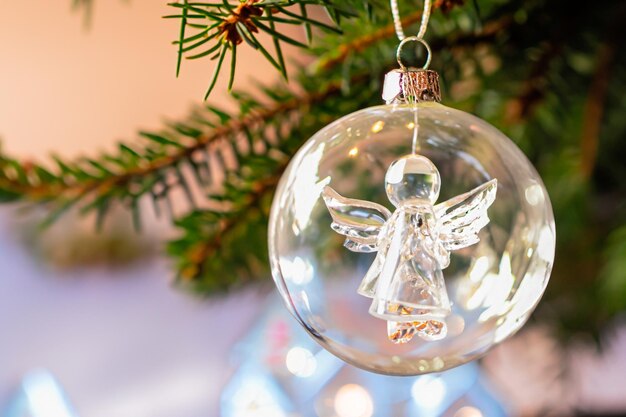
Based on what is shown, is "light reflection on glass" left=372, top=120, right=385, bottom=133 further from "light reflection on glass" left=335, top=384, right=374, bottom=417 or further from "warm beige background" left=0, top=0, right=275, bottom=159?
"warm beige background" left=0, top=0, right=275, bottom=159

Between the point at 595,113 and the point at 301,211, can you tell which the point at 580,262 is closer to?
the point at 595,113

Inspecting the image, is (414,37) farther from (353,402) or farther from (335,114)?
(353,402)

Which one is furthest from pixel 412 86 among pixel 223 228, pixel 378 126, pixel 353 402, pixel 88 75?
pixel 88 75

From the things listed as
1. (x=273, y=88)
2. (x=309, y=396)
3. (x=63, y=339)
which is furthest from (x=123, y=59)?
(x=273, y=88)

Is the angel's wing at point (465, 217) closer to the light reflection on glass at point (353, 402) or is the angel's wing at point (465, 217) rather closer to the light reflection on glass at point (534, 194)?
the light reflection on glass at point (534, 194)

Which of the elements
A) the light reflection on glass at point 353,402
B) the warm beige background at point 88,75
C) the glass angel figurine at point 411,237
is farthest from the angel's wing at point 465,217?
the warm beige background at point 88,75

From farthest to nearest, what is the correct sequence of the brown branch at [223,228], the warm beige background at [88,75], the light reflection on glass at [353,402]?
the warm beige background at [88,75] < the light reflection on glass at [353,402] < the brown branch at [223,228]
